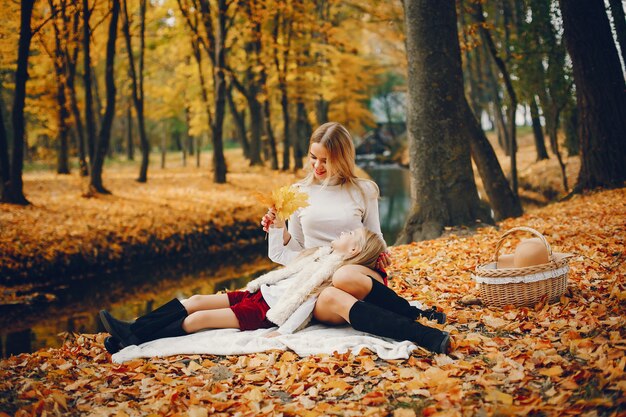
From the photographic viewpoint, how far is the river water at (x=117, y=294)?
23.0ft

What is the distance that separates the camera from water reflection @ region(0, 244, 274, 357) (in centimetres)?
697

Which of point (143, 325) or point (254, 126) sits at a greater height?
point (254, 126)

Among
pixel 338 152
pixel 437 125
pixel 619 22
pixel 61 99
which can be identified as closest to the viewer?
pixel 338 152

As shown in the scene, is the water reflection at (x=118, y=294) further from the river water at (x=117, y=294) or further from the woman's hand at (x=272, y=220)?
the woman's hand at (x=272, y=220)

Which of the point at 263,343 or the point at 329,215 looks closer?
the point at 263,343

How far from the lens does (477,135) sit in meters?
10.1

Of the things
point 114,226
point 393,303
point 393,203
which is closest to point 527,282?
point 393,303

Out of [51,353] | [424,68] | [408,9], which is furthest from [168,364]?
[408,9]

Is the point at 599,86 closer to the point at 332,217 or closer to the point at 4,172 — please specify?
the point at 332,217

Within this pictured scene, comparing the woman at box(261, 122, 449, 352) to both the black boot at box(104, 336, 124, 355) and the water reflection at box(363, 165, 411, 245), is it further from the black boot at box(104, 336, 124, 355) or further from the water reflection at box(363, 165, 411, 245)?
the water reflection at box(363, 165, 411, 245)

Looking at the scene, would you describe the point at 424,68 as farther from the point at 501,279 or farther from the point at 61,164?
the point at 61,164

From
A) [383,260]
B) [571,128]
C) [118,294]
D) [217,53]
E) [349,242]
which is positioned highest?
[217,53]

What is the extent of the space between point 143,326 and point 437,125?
17.4 ft

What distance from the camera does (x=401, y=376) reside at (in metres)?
3.27
